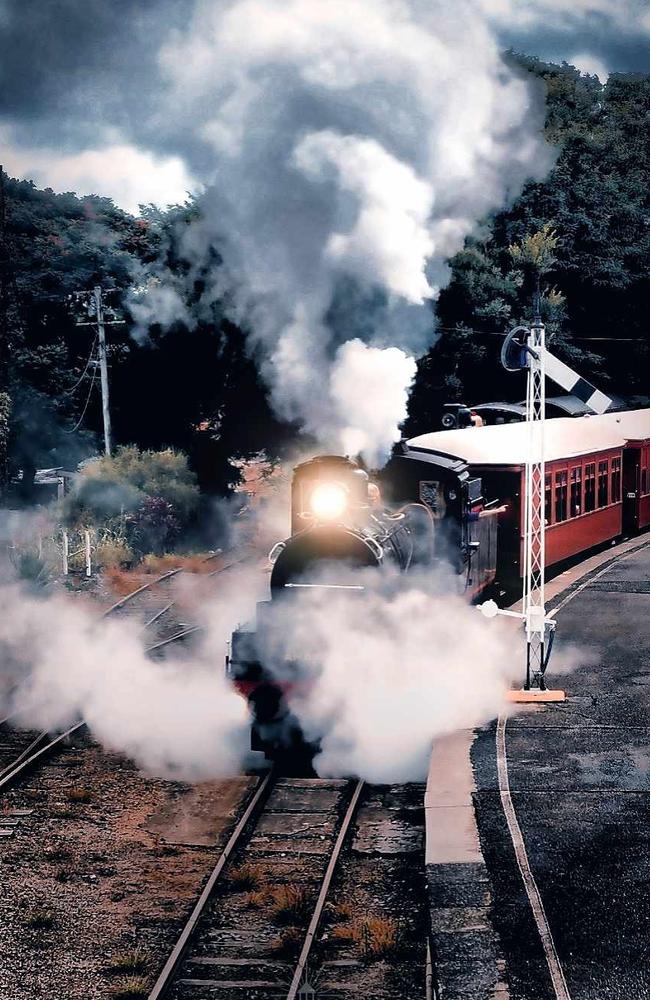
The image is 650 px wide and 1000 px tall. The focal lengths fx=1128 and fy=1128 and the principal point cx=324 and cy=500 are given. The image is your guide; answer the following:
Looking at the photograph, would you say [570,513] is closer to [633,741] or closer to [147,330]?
[633,741]

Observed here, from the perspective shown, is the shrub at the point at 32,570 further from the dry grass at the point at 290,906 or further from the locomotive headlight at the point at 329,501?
the dry grass at the point at 290,906

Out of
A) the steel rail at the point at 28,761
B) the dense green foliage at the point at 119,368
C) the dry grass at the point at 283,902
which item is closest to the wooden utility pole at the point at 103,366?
the dense green foliage at the point at 119,368

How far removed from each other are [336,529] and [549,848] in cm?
413

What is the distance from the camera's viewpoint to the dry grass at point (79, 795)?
36.3 feet

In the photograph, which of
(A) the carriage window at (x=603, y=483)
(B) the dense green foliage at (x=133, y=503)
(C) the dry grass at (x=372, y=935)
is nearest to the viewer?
(C) the dry grass at (x=372, y=935)

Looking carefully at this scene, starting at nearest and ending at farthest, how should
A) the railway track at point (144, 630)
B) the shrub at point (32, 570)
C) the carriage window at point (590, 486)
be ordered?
the railway track at point (144, 630)
the shrub at point (32, 570)
the carriage window at point (590, 486)

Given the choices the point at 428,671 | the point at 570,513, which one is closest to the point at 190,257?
the point at 570,513

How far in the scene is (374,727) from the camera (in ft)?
39.3

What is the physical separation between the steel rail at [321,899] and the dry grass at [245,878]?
536 mm

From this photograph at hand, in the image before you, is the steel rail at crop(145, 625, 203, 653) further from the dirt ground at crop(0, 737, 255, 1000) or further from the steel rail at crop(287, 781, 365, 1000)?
the steel rail at crop(287, 781, 365, 1000)

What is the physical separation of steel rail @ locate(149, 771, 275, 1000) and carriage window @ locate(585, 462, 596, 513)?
12132 mm

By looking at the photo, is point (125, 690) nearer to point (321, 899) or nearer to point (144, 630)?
point (144, 630)

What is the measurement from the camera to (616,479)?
24.7 m

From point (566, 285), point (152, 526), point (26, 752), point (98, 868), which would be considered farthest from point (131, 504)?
point (566, 285)
